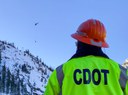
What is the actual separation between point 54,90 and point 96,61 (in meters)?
0.69

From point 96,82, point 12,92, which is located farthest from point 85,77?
point 12,92

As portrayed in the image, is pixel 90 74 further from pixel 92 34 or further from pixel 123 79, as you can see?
pixel 92 34

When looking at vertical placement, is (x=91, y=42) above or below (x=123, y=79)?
above

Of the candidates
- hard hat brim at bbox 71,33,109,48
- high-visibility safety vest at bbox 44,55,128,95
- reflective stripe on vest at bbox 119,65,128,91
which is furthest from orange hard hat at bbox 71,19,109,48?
reflective stripe on vest at bbox 119,65,128,91

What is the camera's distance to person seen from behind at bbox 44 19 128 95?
21.1ft

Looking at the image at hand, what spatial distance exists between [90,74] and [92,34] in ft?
1.94

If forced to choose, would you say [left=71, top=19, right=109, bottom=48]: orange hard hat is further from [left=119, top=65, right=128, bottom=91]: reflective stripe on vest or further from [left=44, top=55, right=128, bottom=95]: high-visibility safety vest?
[left=119, top=65, right=128, bottom=91]: reflective stripe on vest

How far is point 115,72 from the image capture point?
21.4ft

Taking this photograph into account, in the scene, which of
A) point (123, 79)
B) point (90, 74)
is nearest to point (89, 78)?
point (90, 74)

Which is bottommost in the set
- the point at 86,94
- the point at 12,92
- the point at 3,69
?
the point at 86,94

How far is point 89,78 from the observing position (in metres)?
6.52

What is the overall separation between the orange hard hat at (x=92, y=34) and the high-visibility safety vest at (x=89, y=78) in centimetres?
23

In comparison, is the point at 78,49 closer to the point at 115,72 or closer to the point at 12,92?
the point at 115,72

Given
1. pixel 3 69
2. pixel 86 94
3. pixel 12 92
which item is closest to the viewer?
pixel 86 94
